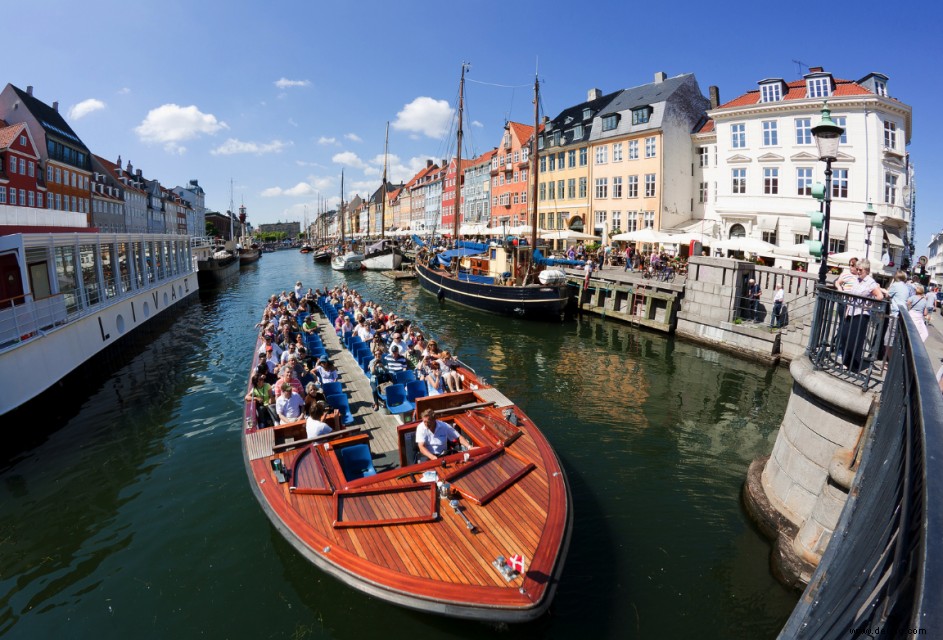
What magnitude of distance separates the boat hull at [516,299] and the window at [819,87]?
1988 cm

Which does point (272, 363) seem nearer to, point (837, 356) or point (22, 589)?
point (22, 589)

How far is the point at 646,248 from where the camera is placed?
38281 mm

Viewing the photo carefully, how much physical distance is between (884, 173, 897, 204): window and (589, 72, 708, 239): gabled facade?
45.5ft

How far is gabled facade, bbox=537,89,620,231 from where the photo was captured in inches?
1833

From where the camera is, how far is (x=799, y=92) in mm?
31062

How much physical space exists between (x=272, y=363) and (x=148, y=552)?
5938 mm

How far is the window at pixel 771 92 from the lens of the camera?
3147 centimetres

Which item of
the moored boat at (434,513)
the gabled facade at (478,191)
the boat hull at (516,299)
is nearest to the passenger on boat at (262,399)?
the moored boat at (434,513)

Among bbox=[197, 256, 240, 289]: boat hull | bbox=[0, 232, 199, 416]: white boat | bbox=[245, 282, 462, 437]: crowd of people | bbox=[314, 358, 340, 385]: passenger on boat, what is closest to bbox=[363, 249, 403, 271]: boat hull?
bbox=[197, 256, 240, 289]: boat hull

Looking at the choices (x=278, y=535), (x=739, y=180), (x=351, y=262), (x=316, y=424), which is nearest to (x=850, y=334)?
(x=316, y=424)

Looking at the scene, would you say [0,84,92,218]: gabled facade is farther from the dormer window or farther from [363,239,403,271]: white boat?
the dormer window

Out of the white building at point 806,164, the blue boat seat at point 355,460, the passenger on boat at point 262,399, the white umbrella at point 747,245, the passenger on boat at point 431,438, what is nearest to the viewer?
the passenger on boat at point 431,438

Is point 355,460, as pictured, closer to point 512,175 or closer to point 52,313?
point 52,313

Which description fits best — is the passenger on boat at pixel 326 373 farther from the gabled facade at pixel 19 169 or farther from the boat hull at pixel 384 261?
the boat hull at pixel 384 261
